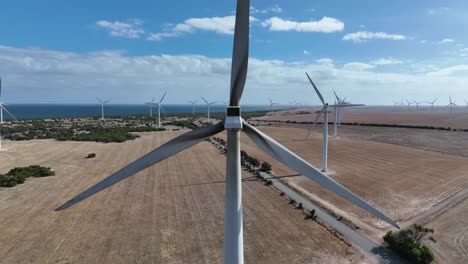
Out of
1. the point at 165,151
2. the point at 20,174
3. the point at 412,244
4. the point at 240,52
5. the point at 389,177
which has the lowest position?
the point at 412,244

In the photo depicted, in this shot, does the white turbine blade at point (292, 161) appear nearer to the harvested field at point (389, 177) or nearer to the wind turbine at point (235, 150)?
the wind turbine at point (235, 150)

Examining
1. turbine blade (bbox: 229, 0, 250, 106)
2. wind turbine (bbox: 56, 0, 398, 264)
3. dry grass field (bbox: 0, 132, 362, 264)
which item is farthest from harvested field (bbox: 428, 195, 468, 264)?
turbine blade (bbox: 229, 0, 250, 106)

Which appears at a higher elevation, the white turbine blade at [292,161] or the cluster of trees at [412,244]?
the white turbine blade at [292,161]

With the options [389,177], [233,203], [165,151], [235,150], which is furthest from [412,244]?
[389,177]

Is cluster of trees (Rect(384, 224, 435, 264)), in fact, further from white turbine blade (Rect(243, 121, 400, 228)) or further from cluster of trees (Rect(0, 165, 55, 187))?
cluster of trees (Rect(0, 165, 55, 187))

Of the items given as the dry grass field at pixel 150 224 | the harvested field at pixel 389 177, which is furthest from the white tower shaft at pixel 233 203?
the harvested field at pixel 389 177

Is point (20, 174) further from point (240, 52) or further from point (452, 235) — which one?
point (452, 235)
